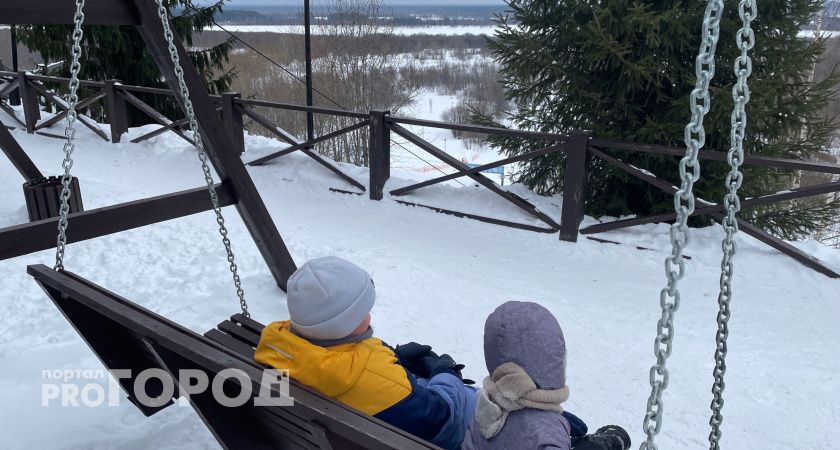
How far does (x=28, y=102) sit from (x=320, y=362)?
33.9ft

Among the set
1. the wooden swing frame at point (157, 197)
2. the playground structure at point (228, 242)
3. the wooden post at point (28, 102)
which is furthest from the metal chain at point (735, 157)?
the wooden post at point (28, 102)

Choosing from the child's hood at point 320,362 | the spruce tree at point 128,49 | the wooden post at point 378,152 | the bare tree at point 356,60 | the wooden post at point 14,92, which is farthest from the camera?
the bare tree at point 356,60

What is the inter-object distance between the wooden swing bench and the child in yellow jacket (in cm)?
8

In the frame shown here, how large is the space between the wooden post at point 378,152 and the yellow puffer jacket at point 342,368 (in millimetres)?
5110

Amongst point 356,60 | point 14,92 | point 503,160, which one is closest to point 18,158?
point 503,160

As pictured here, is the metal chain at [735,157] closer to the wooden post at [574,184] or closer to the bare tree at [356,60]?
the wooden post at [574,184]

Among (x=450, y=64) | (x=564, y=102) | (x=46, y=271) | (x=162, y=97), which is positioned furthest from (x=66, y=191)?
(x=450, y=64)

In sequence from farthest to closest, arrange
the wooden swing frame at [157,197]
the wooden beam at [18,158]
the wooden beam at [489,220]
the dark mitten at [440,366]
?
the wooden beam at [489,220] → the wooden beam at [18,158] → the wooden swing frame at [157,197] → the dark mitten at [440,366]

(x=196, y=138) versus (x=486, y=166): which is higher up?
(x=196, y=138)

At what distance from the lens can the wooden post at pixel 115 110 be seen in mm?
9188

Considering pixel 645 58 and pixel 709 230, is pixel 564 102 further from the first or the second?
pixel 709 230

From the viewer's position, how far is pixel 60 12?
3170 mm

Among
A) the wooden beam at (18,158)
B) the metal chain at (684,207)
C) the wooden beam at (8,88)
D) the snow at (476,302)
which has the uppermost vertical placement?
the metal chain at (684,207)

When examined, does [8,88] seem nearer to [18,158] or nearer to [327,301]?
[18,158]
